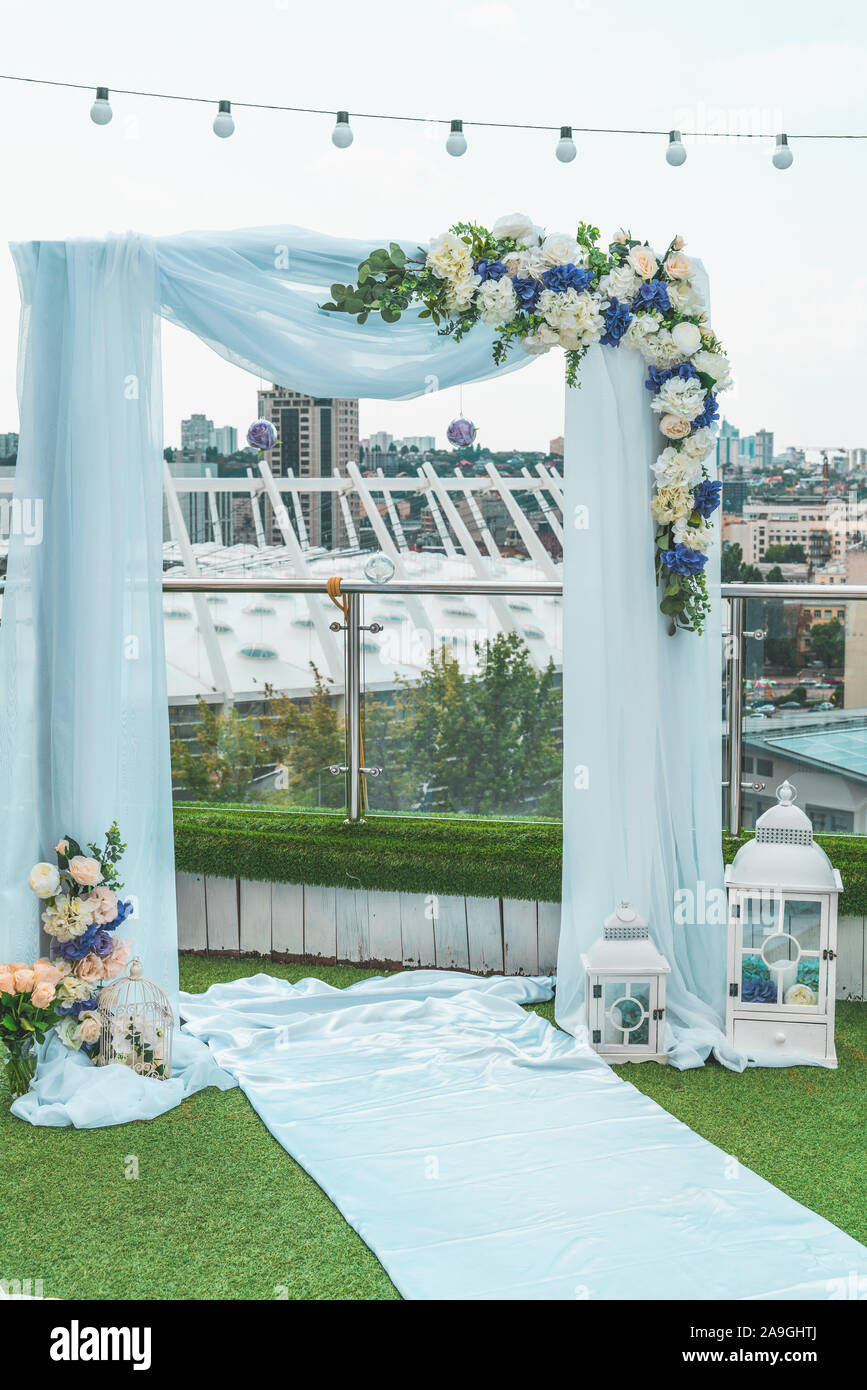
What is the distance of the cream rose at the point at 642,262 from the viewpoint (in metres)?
3.35

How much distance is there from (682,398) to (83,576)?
1.72m

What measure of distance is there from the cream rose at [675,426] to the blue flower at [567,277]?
0.43m

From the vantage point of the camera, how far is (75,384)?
3.31m

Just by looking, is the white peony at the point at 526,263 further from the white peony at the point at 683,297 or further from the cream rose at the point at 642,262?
the white peony at the point at 683,297

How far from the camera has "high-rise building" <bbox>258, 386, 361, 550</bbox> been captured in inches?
260

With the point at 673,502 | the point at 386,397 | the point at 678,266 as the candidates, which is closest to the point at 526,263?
the point at 678,266

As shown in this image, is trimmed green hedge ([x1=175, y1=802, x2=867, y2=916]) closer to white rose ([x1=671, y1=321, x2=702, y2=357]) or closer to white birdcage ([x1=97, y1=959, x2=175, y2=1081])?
white birdcage ([x1=97, y1=959, x2=175, y2=1081])

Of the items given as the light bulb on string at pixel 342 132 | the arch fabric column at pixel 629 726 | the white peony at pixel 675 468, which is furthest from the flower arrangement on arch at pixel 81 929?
the light bulb on string at pixel 342 132

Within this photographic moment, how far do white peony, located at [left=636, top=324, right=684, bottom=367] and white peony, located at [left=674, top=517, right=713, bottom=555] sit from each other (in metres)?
0.45

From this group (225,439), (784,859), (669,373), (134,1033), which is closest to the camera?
(134,1033)

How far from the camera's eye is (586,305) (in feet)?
10.8

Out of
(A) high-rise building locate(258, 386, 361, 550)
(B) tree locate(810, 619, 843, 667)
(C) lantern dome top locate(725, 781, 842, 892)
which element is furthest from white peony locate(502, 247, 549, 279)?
(A) high-rise building locate(258, 386, 361, 550)

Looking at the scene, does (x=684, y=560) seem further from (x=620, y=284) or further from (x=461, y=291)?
(x=461, y=291)

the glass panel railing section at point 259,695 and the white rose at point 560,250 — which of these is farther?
the glass panel railing section at point 259,695
